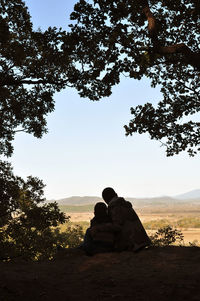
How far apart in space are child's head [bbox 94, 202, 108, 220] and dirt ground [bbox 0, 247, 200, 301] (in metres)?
1.26

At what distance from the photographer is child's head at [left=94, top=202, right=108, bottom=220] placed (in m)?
9.12

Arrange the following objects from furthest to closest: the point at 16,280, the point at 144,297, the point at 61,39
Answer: the point at 61,39
the point at 16,280
the point at 144,297

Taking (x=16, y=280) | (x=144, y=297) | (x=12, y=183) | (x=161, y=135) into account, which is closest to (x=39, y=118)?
(x=12, y=183)

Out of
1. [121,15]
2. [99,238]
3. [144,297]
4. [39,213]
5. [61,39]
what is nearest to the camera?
[144,297]

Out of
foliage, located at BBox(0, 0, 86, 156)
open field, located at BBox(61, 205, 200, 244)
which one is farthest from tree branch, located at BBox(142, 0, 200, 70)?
open field, located at BBox(61, 205, 200, 244)

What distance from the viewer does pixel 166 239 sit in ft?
37.7

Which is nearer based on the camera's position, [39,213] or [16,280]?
[16,280]

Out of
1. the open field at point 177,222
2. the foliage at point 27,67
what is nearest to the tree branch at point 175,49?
the foliage at point 27,67

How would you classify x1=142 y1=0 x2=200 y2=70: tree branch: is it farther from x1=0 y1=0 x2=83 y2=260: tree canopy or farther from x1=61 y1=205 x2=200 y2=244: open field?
x1=61 y1=205 x2=200 y2=244: open field

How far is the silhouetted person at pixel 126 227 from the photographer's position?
8.76 m

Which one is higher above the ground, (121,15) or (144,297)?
(121,15)

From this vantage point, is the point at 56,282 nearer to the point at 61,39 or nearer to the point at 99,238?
the point at 99,238

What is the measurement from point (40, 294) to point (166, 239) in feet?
24.2

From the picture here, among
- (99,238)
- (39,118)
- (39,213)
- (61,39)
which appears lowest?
(99,238)
